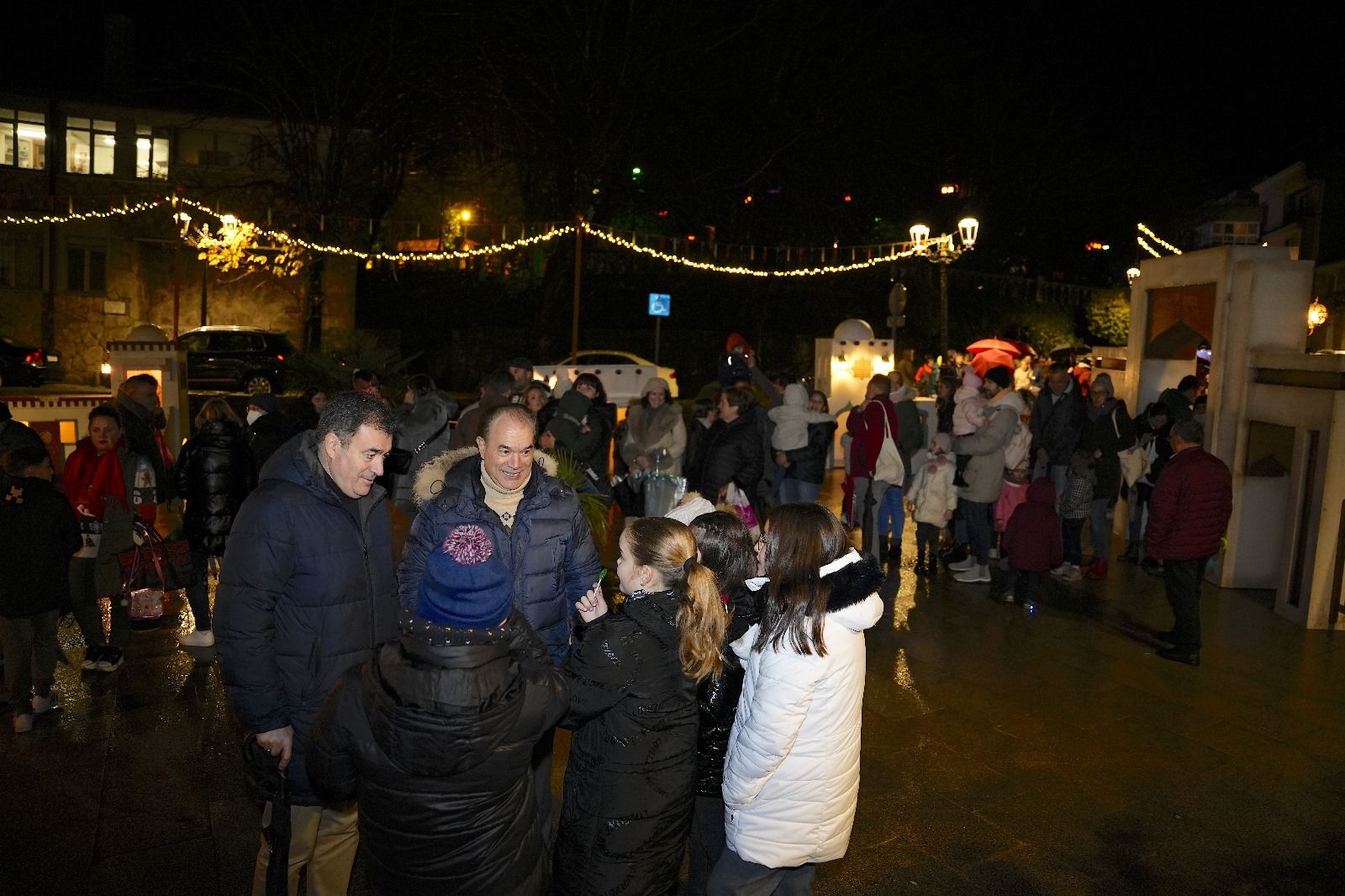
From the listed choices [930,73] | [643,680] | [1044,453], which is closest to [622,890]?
[643,680]

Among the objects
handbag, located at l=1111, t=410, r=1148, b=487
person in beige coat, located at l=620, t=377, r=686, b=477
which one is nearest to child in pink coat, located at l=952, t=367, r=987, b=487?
handbag, located at l=1111, t=410, r=1148, b=487

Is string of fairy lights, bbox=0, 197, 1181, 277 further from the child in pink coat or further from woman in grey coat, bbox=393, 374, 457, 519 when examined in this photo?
woman in grey coat, bbox=393, 374, 457, 519

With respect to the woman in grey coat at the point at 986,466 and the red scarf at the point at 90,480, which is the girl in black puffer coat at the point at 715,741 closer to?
the red scarf at the point at 90,480

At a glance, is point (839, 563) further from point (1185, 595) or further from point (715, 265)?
point (715, 265)

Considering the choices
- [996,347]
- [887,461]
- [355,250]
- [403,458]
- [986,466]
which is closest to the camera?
[403,458]

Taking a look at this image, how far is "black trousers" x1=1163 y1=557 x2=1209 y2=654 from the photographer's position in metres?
6.96

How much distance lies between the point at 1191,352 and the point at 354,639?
11.3m

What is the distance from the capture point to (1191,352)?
11906 millimetres

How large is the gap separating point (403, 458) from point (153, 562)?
2195 millimetres

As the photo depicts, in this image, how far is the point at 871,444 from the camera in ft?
30.8

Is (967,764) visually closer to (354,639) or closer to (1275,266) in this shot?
(354,639)

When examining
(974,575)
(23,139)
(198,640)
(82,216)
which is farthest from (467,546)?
(23,139)

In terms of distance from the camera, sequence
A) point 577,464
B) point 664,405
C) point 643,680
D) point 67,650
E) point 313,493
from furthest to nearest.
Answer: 1. point 664,405
2. point 577,464
3. point 67,650
4. point 313,493
5. point 643,680

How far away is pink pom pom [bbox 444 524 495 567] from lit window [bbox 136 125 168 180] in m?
31.4
